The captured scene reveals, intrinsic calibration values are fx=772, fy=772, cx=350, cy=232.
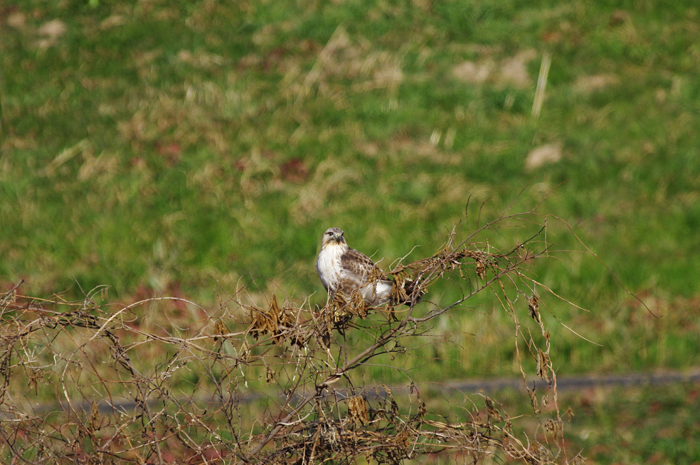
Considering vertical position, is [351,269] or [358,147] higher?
[351,269]

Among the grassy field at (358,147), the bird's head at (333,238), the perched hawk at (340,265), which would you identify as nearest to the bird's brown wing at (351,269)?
the perched hawk at (340,265)

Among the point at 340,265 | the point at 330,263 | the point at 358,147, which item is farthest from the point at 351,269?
the point at 358,147

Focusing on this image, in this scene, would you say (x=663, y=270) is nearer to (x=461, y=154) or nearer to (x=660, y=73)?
(x=461, y=154)

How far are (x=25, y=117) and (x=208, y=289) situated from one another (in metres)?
7.71

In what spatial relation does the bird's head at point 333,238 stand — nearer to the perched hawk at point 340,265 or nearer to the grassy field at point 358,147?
the perched hawk at point 340,265

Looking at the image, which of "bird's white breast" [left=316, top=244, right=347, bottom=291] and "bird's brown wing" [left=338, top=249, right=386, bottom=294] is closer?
"bird's brown wing" [left=338, top=249, right=386, bottom=294]

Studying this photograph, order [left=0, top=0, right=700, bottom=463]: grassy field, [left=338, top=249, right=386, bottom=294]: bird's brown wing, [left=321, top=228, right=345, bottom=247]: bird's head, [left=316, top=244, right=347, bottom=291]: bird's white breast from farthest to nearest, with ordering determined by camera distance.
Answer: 1. [left=0, top=0, right=700, bottom=463]: grassy field
2. [left=321, top=228, right=345, bottom=247]: bird's head
3. [left=316, top=244, right=347, bottom=291]: bird's white breast
4. [left=338, top=249, right=386, bottom=294]: bird's brown wing

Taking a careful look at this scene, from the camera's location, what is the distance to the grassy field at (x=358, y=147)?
553 inches

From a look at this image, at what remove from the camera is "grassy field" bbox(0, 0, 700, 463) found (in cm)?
1405

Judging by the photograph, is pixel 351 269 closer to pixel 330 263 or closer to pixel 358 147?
pixel 330 263

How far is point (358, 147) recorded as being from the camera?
56.6ft

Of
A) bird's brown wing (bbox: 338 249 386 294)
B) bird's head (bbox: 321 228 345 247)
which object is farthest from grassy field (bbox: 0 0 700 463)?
bird's brown wing (bbox: 338 249 386 294)

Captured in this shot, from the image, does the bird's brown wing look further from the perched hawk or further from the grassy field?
the grassy field

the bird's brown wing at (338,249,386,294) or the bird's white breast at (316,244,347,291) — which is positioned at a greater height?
the bird's brown wing at (338,249,386,294)
